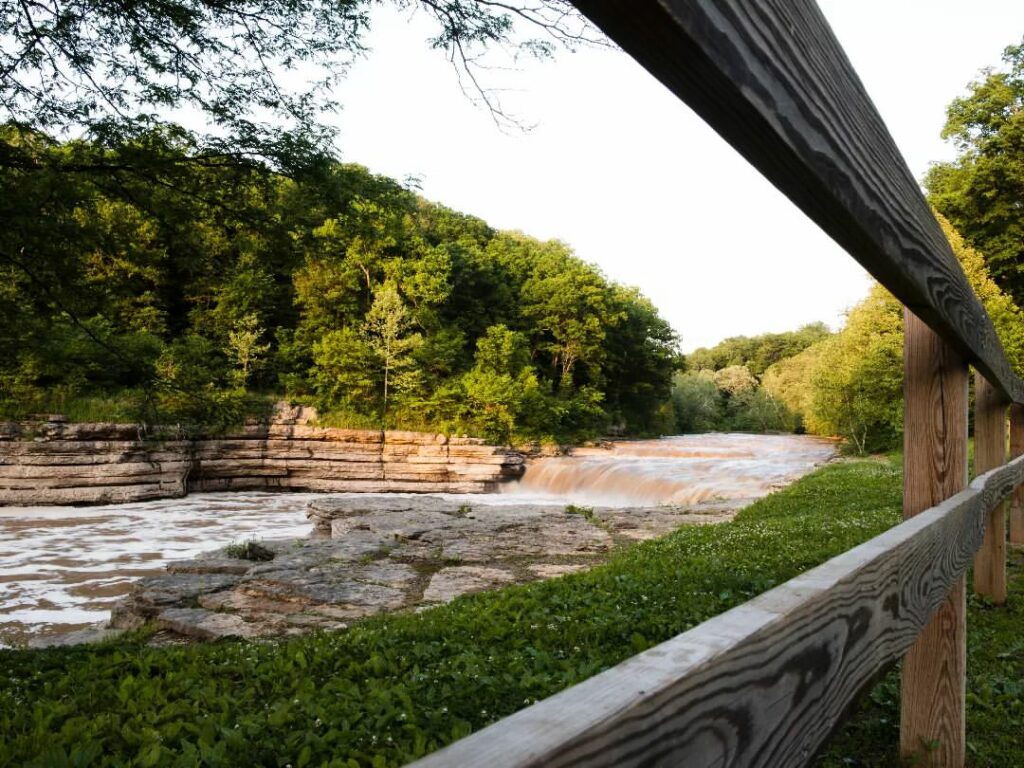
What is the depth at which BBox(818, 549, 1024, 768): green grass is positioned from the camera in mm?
3533

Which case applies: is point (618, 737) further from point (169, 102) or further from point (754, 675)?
point (169, 102)

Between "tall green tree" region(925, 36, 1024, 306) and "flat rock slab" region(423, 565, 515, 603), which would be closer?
"flat rock slab" region(423, 565, 515, 603)

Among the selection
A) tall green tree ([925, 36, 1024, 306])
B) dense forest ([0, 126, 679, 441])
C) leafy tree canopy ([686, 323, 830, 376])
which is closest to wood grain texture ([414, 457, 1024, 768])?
dense forest ([0, 126, 679, 441])

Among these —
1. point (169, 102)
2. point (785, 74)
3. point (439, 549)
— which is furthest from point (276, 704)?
point (439, 549)

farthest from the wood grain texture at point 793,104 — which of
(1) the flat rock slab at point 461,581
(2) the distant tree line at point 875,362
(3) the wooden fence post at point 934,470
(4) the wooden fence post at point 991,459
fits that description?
(2) the distant tree line at point 875,362

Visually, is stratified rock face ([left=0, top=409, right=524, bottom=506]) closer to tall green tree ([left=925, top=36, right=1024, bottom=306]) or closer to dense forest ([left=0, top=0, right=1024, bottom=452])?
dense forest ([left=0, top=0, right=1024, bottom=452])

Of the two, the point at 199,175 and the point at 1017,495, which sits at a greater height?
the point at 199,175

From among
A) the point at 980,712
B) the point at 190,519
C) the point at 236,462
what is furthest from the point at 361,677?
the point at 236,462

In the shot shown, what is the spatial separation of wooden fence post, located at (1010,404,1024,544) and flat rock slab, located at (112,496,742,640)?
578 centimetres

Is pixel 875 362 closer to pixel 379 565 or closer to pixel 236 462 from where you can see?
pixel 379 565

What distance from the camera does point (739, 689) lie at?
85cm

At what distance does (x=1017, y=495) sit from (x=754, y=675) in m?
10.5

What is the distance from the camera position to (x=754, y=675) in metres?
0.88

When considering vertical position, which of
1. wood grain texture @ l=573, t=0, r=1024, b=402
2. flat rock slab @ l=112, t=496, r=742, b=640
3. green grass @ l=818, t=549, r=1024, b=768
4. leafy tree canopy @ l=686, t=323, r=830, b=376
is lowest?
flat rock slab @ l=112, t=496, r=742, b=640
